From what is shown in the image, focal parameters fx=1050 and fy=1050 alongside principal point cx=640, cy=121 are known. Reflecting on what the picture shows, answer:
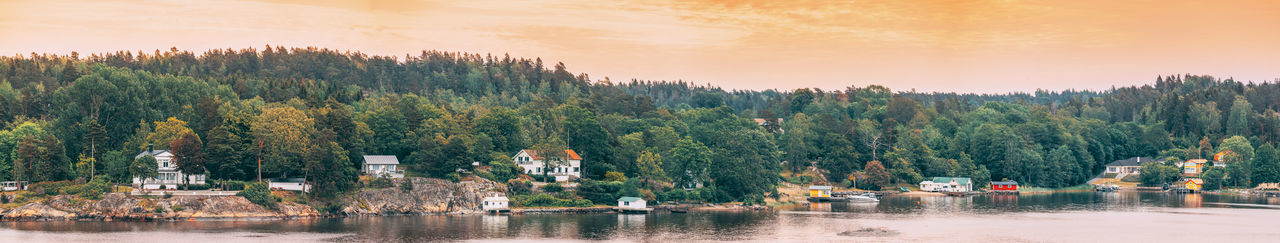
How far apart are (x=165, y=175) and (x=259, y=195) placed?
10.2 metres

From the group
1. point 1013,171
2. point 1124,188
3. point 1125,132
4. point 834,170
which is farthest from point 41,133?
point 1125,132

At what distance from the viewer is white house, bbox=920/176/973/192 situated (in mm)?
148750

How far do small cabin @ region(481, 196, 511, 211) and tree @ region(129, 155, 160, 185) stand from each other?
91.3 ft

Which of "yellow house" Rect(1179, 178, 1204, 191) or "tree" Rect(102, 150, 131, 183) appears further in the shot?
"yellow house" Rect(1179, 178, 1204, 191)

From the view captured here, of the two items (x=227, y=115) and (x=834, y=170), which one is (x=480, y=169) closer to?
(x=227, y=115)

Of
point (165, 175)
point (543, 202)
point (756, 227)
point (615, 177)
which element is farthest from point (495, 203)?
point (165, 175)

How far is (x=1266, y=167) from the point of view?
152 metres

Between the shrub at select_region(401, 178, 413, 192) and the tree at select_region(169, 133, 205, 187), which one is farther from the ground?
the tree at select_region(169, 133, 205, 187)

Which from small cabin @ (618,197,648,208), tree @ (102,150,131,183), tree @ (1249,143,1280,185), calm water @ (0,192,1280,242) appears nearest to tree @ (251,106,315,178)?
calm water @ (0,192,1280,242)

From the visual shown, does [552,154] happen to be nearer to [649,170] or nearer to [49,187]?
[649,170]

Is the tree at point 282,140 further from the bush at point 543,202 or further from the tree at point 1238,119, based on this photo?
the tree at point 1238,119

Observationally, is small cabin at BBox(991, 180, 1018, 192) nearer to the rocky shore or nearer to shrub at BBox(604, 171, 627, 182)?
shrub at BBox(604, 171, 627, 182)

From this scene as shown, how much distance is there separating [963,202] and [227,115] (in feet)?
273

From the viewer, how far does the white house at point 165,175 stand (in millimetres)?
89000
